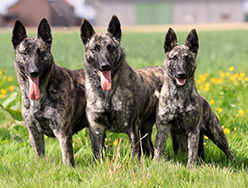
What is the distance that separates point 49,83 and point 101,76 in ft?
2.14

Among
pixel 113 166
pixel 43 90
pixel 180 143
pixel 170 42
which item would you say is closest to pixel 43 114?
pixel 43 90

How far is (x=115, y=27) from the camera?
3.95 meters

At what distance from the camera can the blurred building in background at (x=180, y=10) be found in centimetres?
6625

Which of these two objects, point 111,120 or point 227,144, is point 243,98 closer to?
point 227,144

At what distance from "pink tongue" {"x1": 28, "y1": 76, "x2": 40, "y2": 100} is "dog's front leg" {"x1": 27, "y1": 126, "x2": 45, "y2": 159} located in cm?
45

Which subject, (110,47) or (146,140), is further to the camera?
(146,140)

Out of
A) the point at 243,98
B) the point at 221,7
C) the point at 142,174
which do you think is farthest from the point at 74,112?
the point at 221,7

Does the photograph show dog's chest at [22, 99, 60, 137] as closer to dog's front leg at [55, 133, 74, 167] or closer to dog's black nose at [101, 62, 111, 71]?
Result: dog's front leg at [55, 133, 74, 167]

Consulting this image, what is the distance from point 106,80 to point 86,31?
2.35ft

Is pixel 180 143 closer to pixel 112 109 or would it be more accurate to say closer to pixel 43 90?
pixel 112 109

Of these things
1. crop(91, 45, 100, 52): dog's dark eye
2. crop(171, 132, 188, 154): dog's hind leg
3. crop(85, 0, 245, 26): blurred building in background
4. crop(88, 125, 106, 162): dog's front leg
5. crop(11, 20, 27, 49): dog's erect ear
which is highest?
crop(85, 0, 245, 26): blurred building in background

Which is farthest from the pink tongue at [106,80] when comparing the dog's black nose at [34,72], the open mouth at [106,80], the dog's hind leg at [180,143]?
the dog's hind leg at [180,143]

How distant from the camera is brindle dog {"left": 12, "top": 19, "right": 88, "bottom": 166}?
141 inches

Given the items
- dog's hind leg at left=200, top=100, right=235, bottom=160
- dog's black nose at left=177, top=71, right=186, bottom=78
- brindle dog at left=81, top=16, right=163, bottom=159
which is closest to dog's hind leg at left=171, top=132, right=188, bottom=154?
dog's hind leg at left=200, top=100, right=235, bottom=160
